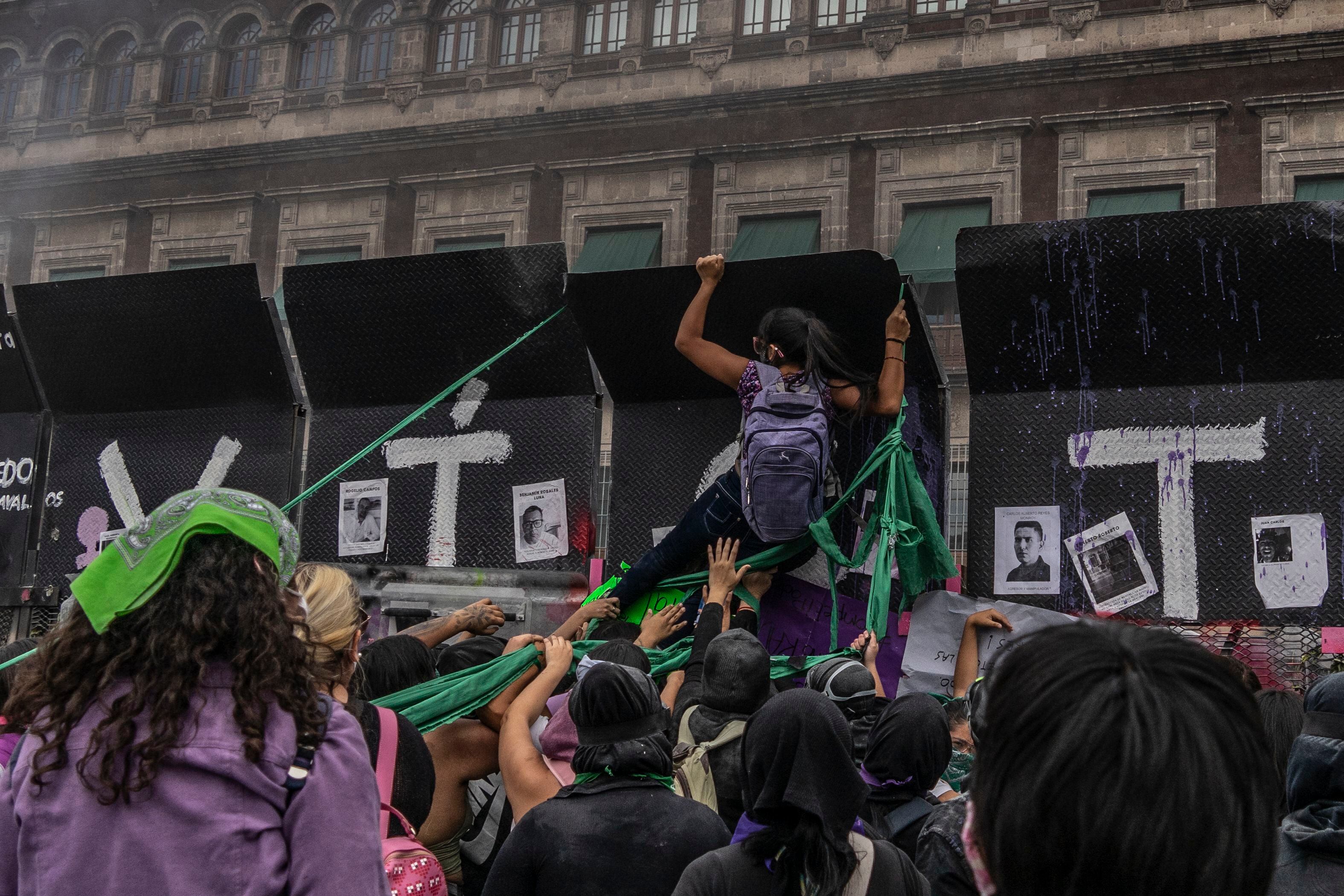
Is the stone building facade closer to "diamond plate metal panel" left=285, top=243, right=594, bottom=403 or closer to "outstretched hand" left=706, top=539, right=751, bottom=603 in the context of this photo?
"diamond plate metal panel" left=285, top=243, right=594, bottom=403

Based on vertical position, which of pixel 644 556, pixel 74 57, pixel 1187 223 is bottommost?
pixel 644 556

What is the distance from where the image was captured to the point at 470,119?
23.6m

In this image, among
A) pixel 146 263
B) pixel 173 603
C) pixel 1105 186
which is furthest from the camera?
pixel 146 263

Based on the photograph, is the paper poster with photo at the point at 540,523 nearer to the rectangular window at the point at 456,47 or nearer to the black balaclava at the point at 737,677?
the black balaclava at the point at 737,677

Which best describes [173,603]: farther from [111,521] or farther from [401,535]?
[111,521]

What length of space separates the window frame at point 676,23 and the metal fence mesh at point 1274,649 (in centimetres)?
1965

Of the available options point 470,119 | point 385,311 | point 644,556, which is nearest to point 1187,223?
point 644,556

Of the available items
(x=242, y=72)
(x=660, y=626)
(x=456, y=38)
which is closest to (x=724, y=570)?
(x=660, y=626)

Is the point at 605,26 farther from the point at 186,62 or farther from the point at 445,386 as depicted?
the point at 445,386

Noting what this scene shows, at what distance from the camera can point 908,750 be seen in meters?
3.14

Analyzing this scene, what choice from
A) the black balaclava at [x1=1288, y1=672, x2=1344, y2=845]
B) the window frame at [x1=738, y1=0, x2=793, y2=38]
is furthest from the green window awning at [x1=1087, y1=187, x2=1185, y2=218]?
the black balaclava at [x1=1288, y1=672, x2=1344, y2=845]

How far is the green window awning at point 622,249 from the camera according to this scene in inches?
882

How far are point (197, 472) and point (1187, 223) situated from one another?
4.54m

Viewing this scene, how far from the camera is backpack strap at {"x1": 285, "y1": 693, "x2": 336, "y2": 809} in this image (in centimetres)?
182
